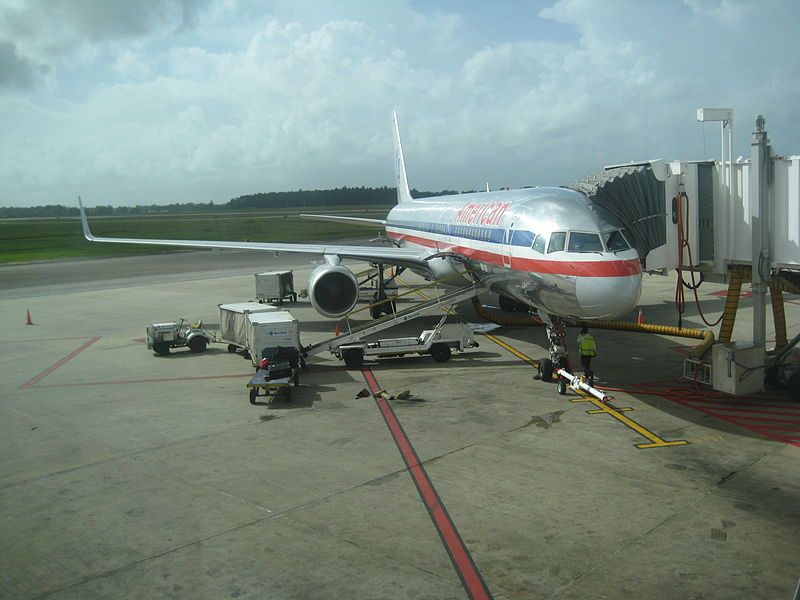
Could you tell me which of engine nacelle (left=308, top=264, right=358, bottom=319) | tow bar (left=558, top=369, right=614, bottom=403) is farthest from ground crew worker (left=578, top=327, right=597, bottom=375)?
engine nacelle (left=308, top=264, right=358, bottom=319)

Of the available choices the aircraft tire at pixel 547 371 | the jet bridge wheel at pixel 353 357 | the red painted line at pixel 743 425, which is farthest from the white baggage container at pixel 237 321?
the red painted line at pixel 743 425

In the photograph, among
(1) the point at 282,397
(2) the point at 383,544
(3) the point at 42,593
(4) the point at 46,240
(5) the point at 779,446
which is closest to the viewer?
(3) the point at 42,593

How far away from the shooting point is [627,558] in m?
8.12

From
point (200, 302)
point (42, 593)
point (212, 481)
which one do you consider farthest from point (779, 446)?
point (200, 302)

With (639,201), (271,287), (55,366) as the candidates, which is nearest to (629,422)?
(639,201)

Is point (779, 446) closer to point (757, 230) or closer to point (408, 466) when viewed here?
point (757, 230)

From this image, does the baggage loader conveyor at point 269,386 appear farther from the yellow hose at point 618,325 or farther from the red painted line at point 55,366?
the yellow hose at point 618,325

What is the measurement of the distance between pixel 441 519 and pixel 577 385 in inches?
263

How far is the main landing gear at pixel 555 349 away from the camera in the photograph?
53.7 feet

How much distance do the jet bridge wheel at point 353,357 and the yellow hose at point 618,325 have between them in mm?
5877

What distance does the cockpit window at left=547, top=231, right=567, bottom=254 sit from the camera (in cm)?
1473

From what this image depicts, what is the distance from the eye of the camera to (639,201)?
15047mm

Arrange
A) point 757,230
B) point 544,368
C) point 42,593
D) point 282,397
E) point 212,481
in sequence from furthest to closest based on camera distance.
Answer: point 544,368, point 282,397, point 757,230, point 212,481, point 42,593

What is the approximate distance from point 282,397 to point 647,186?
9.14 m
